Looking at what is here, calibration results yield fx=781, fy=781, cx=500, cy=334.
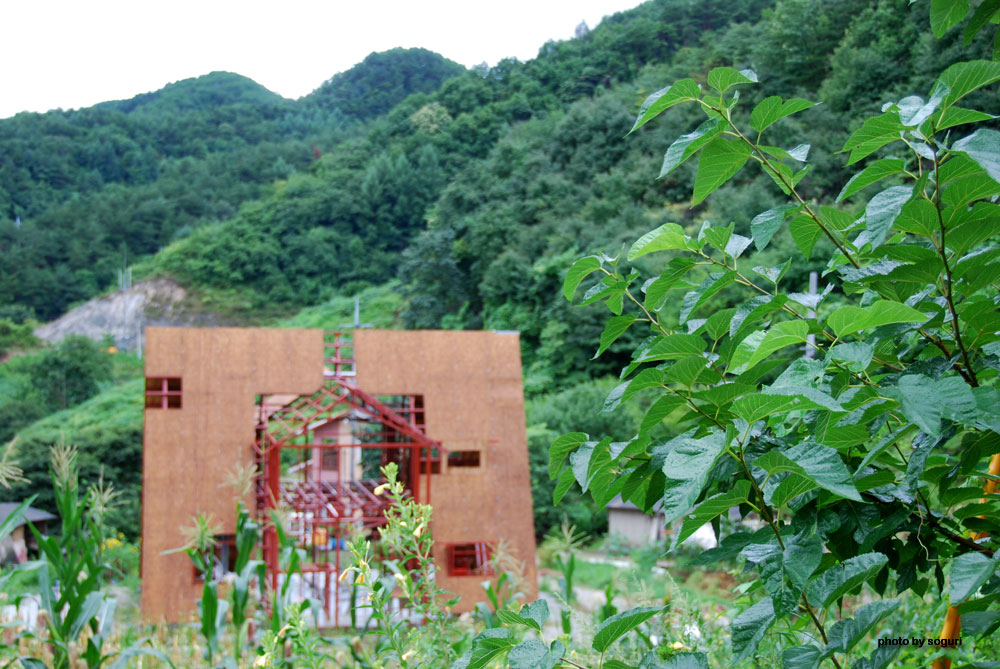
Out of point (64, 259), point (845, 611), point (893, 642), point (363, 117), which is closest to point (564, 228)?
point (845, 611)

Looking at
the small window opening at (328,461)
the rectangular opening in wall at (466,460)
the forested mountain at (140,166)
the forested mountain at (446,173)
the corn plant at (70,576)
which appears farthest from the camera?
the forested mountain at (140,166)

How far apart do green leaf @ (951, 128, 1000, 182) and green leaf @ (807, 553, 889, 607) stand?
33cm

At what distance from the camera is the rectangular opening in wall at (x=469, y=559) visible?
8953 mm

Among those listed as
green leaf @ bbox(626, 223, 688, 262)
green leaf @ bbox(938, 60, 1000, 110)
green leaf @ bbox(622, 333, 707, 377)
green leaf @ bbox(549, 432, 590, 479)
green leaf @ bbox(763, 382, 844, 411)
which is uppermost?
green leaf @ bbox(938, 60, 1000, 110)

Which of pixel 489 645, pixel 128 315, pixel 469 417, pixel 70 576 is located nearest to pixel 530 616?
pixel 489 645

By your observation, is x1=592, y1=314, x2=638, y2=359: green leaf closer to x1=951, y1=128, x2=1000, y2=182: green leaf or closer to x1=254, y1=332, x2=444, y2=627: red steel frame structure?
x1=951, y1=128, x2=1000, y2=182: green leaf

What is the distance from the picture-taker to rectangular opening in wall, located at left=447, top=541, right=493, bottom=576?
29.4 ft

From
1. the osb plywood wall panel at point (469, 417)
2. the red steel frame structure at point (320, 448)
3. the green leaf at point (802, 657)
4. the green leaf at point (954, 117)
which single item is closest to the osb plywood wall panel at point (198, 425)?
the red steel frame structure at point (320, 448)

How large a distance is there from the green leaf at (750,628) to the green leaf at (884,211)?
0.35 metres

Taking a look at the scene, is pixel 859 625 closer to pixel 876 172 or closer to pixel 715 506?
pixel 715 506

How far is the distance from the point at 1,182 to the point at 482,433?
37.0 m

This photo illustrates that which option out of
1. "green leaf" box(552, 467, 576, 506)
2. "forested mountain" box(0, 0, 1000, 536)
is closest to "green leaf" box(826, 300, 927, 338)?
"green leaf" box(552, 467, 576, 506)

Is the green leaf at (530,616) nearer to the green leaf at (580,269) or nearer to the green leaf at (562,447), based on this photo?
the green leaf at (562,447)

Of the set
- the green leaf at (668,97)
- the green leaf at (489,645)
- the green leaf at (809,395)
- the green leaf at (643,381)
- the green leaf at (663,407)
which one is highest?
the green leaf at (668,97)
